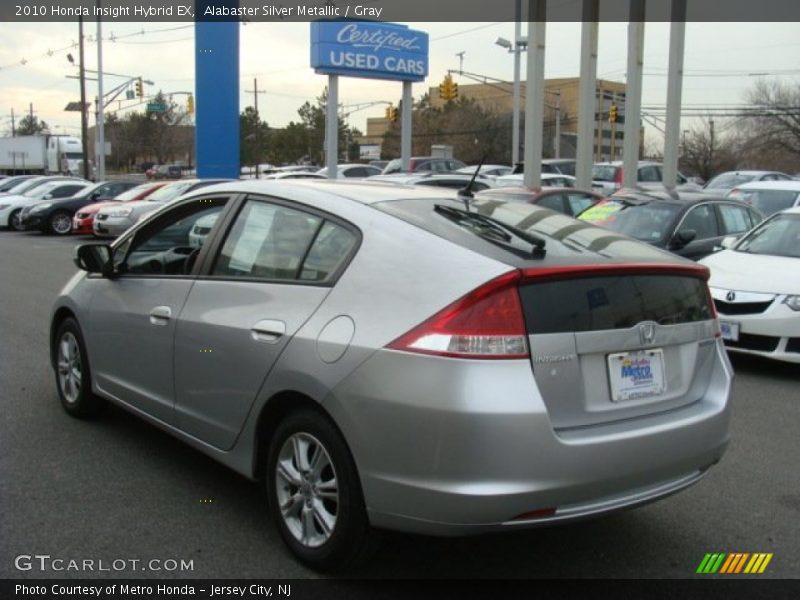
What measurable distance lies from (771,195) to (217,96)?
1515 cm

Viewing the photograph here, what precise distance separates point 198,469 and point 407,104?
26896 mm

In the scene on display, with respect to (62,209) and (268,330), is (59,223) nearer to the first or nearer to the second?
(62,209)

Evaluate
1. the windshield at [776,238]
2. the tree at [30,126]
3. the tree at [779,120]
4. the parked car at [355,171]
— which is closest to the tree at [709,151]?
the tree at [779,120]

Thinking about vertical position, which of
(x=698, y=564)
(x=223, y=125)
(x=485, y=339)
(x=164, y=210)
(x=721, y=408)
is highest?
(x=223, y=125)

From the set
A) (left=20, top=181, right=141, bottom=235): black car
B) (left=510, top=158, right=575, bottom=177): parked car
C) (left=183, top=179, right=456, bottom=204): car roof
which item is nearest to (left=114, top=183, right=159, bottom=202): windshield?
(left=20, top=181, right=141, bottom=235): black car

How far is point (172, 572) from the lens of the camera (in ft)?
11.0

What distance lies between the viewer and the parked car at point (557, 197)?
12.6 metres

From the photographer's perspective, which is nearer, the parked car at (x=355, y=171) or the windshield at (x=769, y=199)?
the windshield at (x=769, y=199)

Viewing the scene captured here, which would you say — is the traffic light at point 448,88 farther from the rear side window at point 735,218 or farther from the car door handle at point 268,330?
the car door handle at point 268,330

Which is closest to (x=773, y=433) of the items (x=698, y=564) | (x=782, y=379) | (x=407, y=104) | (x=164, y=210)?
(x=782, y=379)

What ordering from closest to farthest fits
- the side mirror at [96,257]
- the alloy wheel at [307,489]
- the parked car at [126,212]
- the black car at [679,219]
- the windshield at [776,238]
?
1. the alloy wheel at [307,489]
2. the side mirror at [96,257]
3. the windshield at [776,238]
4. the black car at [679,219]
5. the parked car at [126,212]

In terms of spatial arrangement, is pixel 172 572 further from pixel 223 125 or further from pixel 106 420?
pixel 223 125

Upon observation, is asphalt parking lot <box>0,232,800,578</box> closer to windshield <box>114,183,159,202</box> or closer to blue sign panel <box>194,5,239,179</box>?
windshield <box>114,183,159,202</box>

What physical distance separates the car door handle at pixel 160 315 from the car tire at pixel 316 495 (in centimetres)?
104
